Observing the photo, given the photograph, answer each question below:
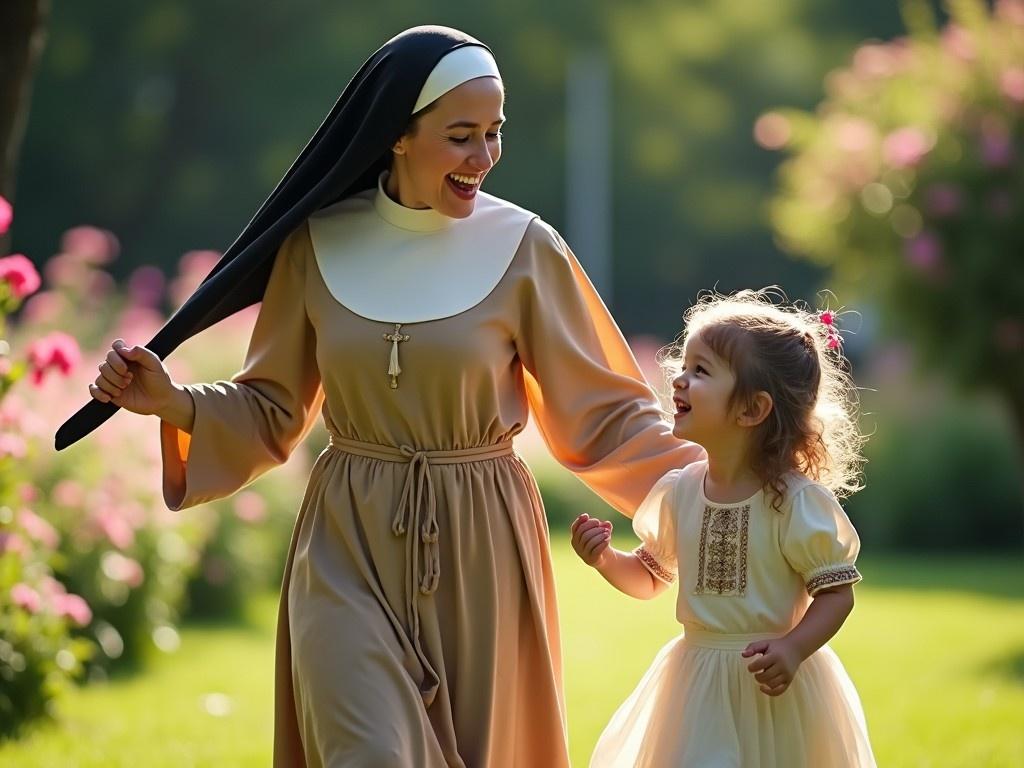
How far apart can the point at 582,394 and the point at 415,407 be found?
0.47 m

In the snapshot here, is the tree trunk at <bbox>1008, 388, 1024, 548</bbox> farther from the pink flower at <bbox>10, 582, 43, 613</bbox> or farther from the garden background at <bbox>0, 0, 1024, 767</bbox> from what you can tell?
the pink flower at <bbox>10, 582, 43, 613</bbox>

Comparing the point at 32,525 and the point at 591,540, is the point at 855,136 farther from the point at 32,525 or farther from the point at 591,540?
the point at 591,540

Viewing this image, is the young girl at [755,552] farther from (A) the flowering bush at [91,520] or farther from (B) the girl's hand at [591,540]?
(A) the flowering bush at [91,520]

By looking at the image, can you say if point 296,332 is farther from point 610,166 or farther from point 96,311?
point 610,166

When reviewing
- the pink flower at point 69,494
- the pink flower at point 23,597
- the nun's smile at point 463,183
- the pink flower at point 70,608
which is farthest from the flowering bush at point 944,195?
the nun's smile at point 463,183

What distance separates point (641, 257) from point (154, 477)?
26365mm

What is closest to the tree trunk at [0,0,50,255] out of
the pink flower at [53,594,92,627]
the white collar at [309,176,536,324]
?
the pink flower at [53,594,92,627]

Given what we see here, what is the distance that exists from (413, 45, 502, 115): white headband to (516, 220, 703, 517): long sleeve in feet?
1.43

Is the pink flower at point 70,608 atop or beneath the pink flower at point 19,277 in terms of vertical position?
beneath

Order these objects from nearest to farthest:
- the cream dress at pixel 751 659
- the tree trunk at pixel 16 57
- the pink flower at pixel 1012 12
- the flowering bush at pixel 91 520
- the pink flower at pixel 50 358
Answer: the cream dress at pixel 751 659
the pink flower at pixel 50 358
the tree trunk at pixel 16 57
the flowering bush at pixel 91 520
the pink flower at pixel 1012 12

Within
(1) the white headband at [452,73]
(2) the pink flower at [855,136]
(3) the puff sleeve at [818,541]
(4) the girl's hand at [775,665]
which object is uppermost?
(2) the pink flower at [855,136]

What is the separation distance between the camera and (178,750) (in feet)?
20.5

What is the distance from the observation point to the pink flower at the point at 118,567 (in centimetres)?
775

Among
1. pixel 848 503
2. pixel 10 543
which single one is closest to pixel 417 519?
pixel 10 543
